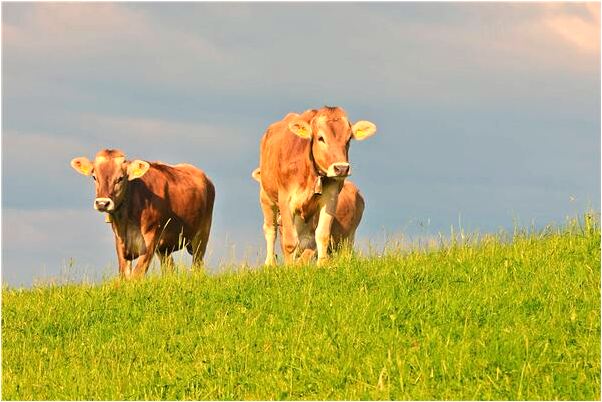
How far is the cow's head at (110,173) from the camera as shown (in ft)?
63.2

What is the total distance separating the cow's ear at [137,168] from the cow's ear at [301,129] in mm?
4652

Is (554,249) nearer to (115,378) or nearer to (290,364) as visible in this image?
(290,364)

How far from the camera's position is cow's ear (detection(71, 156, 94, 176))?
20094 millimetres

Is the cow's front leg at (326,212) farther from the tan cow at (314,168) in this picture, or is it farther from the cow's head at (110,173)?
the cow's head at (110,173)

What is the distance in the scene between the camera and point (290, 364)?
9.85 meters

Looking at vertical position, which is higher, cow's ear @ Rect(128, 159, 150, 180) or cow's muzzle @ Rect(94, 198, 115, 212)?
cow's ear @ Rect(128, 159, 150, 180)

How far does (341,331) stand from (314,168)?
243 inches

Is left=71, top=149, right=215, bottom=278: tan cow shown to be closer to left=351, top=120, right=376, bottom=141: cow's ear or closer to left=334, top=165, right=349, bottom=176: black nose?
left=351, top=120, right=376, bottom=141: cow's ear

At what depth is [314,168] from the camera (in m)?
16.5

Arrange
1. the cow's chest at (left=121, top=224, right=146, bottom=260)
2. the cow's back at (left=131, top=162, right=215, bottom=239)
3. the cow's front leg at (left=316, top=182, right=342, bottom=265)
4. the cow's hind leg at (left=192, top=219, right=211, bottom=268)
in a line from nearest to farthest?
the cow's front leg at (left=316, top=182, right=342, bottom=265), the cow's chest at (left=121, top=224, right=146, bottom=260), the cow's back at (left=131, top=162, right=215, bottom=239), the cow's hind leg at (left=192, top=219, right=211, bottom=268)

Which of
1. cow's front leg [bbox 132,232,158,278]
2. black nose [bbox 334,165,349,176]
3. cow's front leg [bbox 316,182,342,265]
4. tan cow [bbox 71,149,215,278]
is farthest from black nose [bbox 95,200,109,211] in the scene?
black nose [bbox 334,165,349,176]

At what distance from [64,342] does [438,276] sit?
4966mm

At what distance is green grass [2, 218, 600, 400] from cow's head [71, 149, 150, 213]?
4.29 m

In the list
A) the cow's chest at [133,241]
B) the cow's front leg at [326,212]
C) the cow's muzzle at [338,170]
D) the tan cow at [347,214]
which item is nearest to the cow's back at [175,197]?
the cow's chest at [133,241]
